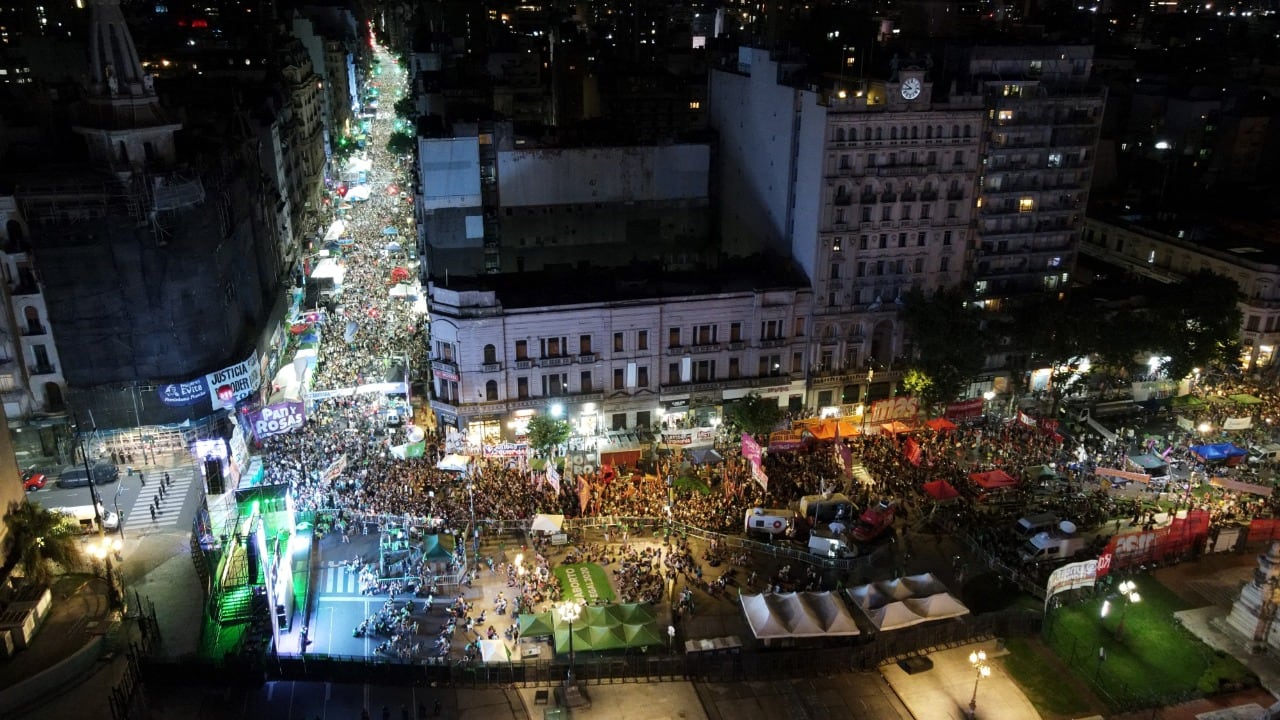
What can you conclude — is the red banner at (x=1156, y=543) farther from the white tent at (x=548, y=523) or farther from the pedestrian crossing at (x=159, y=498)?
the pedestrian crossing at (x=159, y=498)

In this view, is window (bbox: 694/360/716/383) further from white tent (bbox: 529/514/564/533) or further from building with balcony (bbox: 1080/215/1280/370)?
building with balcony (bbox: 1080/215/1280/370)

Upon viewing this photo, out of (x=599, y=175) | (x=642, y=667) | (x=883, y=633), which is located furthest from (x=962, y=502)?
(x=599, y=175)

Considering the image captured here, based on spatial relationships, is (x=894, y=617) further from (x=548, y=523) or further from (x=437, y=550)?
(x=437, y=550)

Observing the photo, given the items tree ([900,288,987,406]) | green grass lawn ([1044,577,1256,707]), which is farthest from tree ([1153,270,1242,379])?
green grass lawn ([1044,577,1256,707])

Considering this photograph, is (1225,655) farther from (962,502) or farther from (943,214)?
(943,214)

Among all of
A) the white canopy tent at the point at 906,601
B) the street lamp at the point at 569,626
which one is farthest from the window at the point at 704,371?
the street lamp at the point at 569,626

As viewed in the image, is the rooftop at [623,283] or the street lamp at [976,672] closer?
the street lamp at [976,672]

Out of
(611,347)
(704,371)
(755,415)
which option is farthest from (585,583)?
(704,371)
